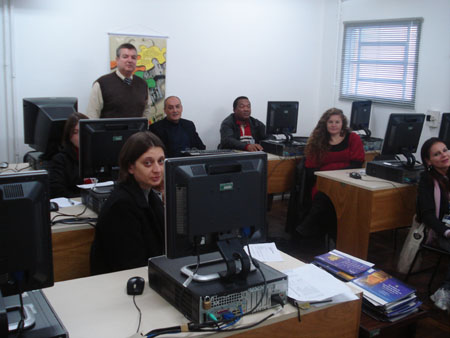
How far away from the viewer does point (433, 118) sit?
505 cm

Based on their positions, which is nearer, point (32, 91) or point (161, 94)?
point (32, 91)

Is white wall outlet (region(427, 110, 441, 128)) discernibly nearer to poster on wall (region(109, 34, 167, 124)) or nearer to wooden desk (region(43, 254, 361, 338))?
poster on wall (region(109, 34, 167, 124))

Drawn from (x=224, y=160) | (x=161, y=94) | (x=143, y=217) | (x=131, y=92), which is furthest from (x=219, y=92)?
(x=224, y=160)

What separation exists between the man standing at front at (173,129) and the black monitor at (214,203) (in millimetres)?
3315

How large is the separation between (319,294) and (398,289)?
0.52 metres

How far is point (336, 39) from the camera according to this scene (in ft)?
20.5

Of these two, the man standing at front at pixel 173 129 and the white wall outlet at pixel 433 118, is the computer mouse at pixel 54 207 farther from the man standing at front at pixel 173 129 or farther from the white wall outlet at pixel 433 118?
the white wall outlet at pixel 433 118

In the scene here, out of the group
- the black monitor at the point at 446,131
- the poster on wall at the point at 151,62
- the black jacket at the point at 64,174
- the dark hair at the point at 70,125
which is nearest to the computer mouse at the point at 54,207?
the black jacket at the point at 64,174

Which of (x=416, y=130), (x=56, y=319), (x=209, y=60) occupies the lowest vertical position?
(x=56, y=319)

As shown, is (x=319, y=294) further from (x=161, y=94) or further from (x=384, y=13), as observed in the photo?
(x=384, y=13)

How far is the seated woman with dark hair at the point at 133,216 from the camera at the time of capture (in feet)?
6.76

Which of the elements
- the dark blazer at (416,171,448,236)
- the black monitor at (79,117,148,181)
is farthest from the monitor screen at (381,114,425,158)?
the black monitor at (79,117,148,181)

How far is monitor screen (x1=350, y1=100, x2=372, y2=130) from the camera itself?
214 inches

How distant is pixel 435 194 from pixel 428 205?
12 centimetres
